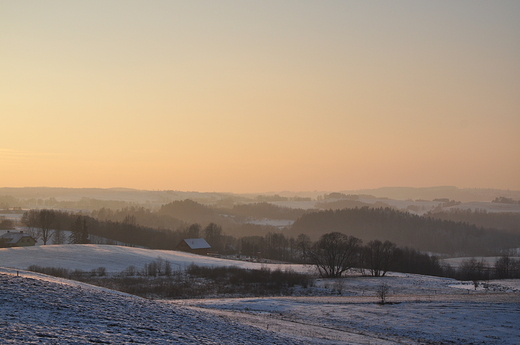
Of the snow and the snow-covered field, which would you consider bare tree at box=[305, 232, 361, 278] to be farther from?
the snow

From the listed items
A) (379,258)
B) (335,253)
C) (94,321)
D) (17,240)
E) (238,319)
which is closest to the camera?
(94,321)

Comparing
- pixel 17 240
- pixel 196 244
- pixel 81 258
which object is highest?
pixel 17 240

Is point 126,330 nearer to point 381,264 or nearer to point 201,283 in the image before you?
point 201,283

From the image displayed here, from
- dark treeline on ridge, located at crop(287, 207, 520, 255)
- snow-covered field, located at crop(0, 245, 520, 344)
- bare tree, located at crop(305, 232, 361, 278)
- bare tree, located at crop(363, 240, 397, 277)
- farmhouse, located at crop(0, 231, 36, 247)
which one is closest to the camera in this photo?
snow-covered field, located at crop(0, 245, 520, 344)

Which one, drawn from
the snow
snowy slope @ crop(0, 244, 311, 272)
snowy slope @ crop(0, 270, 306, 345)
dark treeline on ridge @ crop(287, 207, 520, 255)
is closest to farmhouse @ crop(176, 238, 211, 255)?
the snow

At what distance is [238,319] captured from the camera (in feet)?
84.4

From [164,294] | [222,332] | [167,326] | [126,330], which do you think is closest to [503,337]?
[222,332]

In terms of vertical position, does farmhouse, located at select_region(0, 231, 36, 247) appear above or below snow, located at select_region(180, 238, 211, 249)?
above

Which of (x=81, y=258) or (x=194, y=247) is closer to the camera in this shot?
(x=81, y=258)

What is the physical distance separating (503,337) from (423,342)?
15.7 ft

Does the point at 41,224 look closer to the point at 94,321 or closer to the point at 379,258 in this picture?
the point at 379,258

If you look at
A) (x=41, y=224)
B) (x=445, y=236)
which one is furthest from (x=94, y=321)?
(x=445, y=236)

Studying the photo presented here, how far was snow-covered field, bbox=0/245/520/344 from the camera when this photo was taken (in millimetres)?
15116

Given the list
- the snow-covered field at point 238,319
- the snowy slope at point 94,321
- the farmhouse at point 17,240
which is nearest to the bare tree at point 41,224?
the farmhouse at point 17,240
